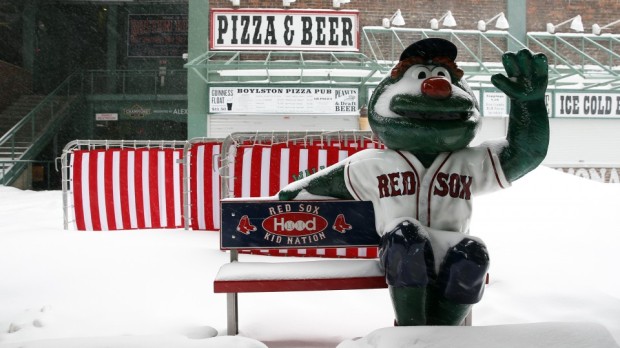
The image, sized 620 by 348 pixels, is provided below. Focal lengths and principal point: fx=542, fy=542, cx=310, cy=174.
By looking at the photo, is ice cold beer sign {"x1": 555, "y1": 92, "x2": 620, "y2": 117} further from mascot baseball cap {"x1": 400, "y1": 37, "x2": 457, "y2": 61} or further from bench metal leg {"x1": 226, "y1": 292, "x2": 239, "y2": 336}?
bench metal leg {"x1": 226, "y1": 292, "x2": 239, "y2": 336}

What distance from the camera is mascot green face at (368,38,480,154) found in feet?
8.68

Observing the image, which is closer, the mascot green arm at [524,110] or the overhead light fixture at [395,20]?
the mascot green arm at [524,110]

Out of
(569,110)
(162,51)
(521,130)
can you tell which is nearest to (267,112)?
(569,110)

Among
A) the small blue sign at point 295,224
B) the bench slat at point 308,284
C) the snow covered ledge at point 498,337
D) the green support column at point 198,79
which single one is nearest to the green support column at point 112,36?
the green support column at point 198,79

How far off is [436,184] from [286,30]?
12.1 meters

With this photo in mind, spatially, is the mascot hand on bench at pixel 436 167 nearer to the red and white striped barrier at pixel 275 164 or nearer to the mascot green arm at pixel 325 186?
the mascot green arm at pixel 325 186

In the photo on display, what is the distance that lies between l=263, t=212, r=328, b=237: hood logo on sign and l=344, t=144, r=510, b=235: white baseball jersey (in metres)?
0.38

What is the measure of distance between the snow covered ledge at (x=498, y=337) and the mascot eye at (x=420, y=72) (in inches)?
50.8

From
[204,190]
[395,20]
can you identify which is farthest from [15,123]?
[204,190]

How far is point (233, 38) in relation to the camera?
14117mm

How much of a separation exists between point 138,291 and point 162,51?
819 inches

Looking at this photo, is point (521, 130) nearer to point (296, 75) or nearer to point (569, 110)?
point (296, 75)

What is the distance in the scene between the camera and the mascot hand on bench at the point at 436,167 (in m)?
2.51

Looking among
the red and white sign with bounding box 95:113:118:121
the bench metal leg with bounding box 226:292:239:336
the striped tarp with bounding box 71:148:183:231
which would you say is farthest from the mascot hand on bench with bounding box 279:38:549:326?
the red and white sign with bounding box 95:113:118:121
